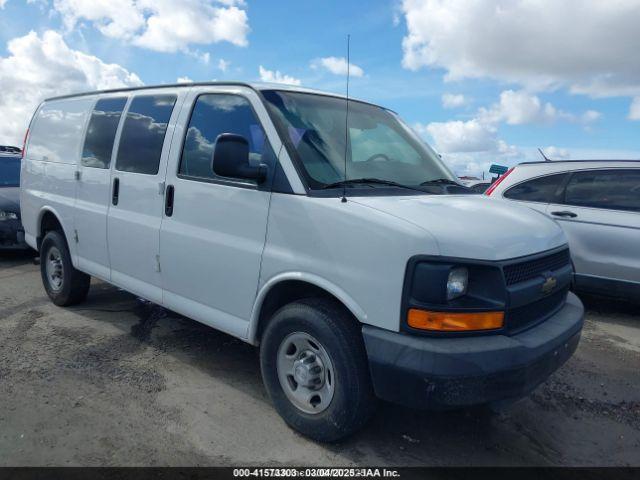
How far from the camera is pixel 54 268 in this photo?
5652 mm

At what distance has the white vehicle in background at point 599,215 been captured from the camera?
5617 millimetres

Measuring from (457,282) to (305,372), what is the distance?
1.05 m

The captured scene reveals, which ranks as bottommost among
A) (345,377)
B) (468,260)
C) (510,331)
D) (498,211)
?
(345,377)

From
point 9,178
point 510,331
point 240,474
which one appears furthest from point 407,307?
point 9,178

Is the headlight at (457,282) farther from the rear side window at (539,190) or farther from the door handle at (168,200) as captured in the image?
the rear side window at (539,190)

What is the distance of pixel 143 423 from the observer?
328cm

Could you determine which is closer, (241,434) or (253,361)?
(241,434)

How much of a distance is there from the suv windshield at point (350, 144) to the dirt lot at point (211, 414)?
62.8 inches

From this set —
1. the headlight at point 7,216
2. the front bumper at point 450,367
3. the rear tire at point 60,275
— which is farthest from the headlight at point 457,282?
the headlight at point 7,216

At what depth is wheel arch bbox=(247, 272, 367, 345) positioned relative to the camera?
9.21ft

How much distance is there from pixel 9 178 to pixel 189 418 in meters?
7.71

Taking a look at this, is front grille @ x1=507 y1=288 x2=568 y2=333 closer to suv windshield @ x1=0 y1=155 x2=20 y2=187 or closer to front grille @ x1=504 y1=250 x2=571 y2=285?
front grille @ x1=504 y1=250 x2=571 y2=285

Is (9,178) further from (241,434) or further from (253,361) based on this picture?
(241,434)

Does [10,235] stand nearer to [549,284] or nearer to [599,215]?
[549,284]
